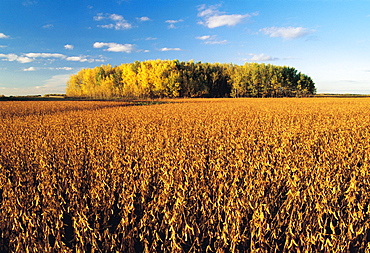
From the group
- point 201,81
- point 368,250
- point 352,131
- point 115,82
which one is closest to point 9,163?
point 368,250

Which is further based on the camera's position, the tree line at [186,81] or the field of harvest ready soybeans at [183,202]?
the tree line at [186,81]

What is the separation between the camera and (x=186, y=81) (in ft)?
202

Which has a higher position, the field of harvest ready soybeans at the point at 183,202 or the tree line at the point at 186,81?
the tree line at the point at 186,81

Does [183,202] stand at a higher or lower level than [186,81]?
lower

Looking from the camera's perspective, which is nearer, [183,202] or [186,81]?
[183,202]

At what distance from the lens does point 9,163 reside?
18.3 feet

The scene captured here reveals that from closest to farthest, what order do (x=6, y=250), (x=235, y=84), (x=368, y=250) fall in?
(x=368, y=250), (x=6, y=250), (x=235, y=84)

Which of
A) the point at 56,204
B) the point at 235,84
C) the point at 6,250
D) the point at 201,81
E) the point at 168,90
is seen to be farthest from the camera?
the point at 235,84

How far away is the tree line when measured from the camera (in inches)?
2239

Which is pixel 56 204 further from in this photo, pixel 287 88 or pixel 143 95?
pixel 287 88

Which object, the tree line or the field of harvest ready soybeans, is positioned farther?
the tree line

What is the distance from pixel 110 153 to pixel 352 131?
29.1ft

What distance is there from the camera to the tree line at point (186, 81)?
56.9 metres

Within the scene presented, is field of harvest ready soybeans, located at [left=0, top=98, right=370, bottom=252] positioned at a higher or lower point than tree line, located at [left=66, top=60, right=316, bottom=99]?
lower
